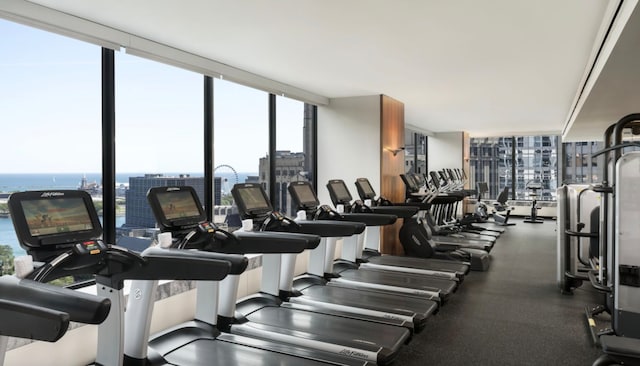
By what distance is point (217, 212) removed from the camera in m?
5.54

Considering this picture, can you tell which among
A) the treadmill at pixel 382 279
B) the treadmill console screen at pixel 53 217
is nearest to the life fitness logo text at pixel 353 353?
the treadmill at pixel 382 279

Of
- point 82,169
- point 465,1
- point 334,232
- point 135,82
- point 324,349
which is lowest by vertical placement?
point 324,349

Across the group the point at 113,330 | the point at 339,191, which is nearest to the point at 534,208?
the point at 339,191

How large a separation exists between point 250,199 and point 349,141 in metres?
4.00

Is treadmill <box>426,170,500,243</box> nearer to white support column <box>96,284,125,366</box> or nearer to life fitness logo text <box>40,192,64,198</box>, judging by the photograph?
white support column <box>96,284,125,366</box>

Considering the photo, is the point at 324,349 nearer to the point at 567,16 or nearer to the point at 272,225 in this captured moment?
the point at 272,225

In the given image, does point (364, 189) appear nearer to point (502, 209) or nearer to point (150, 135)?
point (150, 135)

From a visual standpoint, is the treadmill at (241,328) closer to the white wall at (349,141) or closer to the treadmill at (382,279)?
the treadmill at (382,279)

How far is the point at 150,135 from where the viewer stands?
4.57m

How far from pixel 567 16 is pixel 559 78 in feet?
9.00

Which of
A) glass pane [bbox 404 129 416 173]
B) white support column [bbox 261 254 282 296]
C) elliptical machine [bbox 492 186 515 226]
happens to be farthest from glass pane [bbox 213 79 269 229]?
elliptical machine [bbox 492 186 515 226]

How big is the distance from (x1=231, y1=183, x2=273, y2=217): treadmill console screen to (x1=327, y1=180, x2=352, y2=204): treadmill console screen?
1.64 meters

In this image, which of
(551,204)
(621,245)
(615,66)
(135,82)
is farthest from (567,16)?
(551,204)

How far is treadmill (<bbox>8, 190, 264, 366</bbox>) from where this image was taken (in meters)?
2.22
